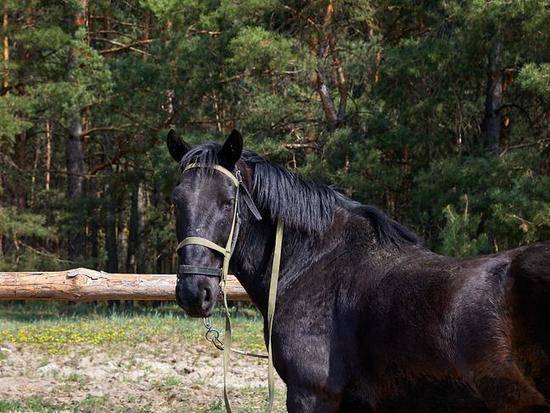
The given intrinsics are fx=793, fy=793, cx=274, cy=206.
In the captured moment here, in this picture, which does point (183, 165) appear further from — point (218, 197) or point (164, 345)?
point (164, 345)

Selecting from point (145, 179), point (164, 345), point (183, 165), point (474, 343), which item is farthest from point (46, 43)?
point (474, 343)

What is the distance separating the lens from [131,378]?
29.0ft

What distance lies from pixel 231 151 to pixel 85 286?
4.47m

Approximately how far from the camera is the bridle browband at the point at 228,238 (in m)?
3.99

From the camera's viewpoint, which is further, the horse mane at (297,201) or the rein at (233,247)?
the horse mane at (297,201)

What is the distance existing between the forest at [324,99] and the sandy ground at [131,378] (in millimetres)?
4710

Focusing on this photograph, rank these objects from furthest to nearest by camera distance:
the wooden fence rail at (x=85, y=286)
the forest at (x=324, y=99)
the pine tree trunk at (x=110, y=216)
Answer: the pine tree trunk at (x=110, y=216) < the forest at (x=324, y=99) < the wooden fence rail at (x=85, y=286)

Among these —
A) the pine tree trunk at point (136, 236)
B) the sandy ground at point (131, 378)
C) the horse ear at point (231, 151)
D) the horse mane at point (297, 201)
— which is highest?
the horse ear at point (231, 151)

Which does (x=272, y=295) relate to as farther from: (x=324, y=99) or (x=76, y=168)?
(x=76, y=168)

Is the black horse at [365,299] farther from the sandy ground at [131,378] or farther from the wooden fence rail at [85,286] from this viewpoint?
the wooden fence rail at [85,286]

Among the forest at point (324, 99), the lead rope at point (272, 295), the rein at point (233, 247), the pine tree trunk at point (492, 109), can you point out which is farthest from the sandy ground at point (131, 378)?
the pine tree trunk at point (492, 109)

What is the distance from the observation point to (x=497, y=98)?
57.8ft

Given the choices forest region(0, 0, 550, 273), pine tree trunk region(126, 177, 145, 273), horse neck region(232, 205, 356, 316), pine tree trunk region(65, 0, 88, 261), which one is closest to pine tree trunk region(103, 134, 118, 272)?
forest region(0, 0, 550, 273)

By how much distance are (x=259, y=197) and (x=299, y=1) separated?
16330 mm
